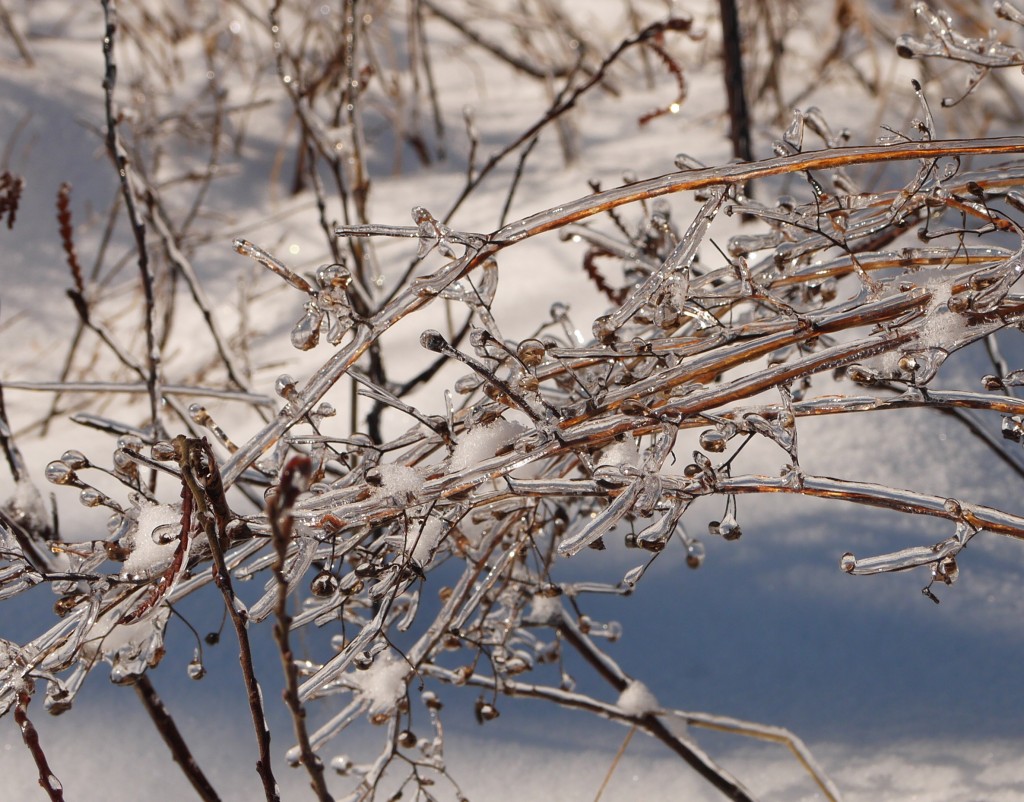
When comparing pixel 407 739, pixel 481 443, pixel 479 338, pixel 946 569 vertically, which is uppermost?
pixel 479 338

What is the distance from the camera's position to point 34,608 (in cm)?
110

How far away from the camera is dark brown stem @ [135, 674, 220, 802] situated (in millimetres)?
831

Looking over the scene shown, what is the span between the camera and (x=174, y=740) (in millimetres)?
856

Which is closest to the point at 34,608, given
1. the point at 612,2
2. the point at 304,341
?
the point at 304,341

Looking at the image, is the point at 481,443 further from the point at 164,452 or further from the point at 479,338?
the point at 164,452

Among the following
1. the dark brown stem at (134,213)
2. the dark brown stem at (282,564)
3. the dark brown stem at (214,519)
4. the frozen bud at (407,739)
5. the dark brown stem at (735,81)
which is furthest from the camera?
the dark brown stem at (735,81)

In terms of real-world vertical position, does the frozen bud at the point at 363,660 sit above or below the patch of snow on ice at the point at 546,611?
above

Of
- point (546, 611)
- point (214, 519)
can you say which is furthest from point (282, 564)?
point (546, 611)

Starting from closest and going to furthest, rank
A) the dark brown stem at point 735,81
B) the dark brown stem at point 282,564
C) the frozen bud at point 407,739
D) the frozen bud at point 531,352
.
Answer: the dark brown stem at point 282,564
the frozen bud at point 531,352
the frozen bud at point 407,739
the dark brown stem at point 735,81

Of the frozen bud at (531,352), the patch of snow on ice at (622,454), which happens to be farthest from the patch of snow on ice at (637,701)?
the frozen bud at (531,352)

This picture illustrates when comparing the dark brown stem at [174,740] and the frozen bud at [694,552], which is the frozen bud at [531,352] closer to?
the frozen bud at [694,552]

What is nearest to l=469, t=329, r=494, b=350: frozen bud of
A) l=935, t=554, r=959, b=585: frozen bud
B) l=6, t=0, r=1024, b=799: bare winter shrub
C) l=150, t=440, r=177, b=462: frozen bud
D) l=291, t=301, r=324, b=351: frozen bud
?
l=6, t=0, r=1024, b=799: bare winter shrub

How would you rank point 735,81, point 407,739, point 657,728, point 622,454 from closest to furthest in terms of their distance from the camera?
point 622,454, point 407,739, point 657,728, point 735,81

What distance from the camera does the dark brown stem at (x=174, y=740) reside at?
83cm
